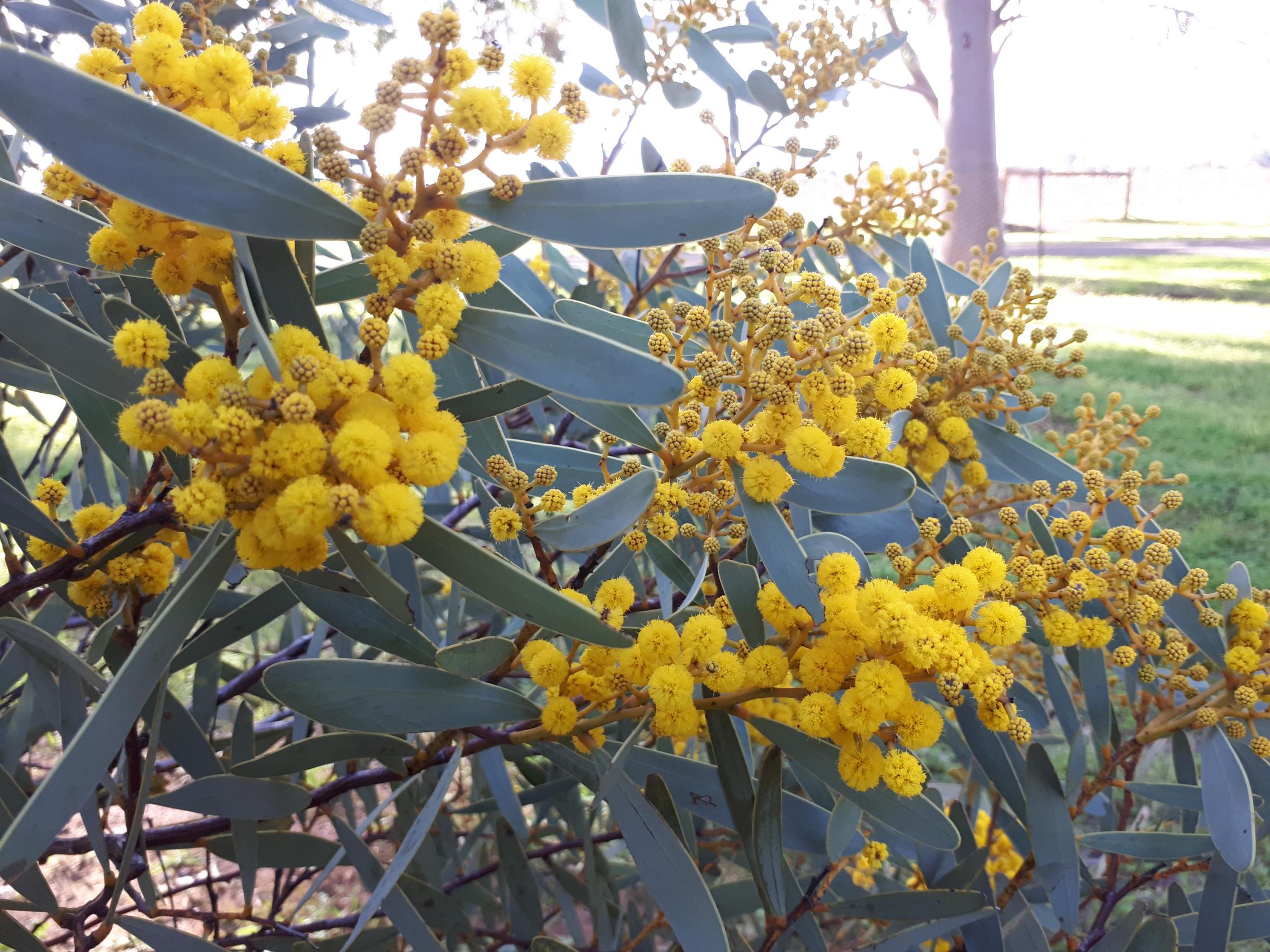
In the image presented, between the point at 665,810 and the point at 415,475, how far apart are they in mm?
490

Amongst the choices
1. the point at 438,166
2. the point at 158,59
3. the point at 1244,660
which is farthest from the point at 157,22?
the point at 1244,660

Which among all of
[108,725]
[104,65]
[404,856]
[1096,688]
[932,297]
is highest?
[104,65]

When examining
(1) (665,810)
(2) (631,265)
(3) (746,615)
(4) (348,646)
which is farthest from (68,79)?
(2) (631,265)

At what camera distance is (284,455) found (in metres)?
0.51

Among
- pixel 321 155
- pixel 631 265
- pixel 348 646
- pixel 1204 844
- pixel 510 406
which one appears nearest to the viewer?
pixel 321 155

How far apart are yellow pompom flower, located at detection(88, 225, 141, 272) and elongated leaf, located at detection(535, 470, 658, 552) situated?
0.40 meters

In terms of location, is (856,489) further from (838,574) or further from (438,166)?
(438,166)

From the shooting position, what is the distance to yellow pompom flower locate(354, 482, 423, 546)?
1.65 ft

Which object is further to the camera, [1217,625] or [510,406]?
[1217,625]

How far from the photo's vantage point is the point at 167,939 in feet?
2.82

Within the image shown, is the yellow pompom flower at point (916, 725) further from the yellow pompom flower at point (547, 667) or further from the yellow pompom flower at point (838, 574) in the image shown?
the yellow pompom flower at point (547, 667)

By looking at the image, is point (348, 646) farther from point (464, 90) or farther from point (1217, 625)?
point (1217, 625)

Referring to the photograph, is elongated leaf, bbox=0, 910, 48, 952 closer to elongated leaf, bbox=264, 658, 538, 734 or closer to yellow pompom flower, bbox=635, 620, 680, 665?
elongated leaf, bbox=264, 658, 538, 734

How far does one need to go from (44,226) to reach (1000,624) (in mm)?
894
